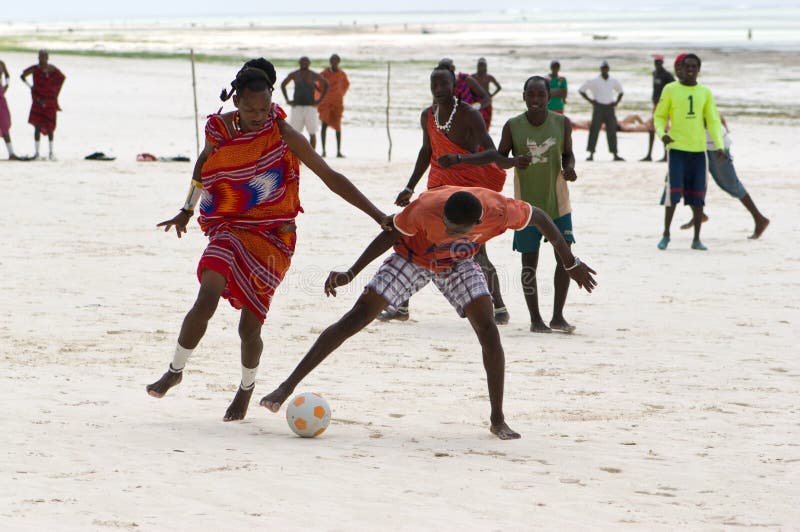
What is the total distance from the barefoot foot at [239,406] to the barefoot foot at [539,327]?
298cm

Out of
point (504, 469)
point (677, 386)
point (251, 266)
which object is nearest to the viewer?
point (504, 469)

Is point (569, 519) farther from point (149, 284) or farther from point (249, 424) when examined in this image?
point (149, 284)

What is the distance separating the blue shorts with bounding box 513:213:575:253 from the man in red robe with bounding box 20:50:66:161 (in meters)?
11.7

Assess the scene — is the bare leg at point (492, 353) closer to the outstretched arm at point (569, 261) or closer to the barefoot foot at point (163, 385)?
the outstretched arm at point (569, 261)

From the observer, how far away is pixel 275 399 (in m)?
5.81

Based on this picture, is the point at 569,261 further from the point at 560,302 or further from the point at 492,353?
the point at 560,302

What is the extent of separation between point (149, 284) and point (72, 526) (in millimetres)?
5577

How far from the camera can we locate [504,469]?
5246 mm

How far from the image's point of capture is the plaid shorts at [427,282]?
→ 575cm

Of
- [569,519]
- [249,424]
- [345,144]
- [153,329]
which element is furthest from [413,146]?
[569,519]

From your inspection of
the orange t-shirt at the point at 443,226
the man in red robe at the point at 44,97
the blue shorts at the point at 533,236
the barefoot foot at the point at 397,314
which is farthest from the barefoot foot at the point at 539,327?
the man in red robe at the point at 44,97

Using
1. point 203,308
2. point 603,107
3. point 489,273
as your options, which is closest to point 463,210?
point 203,308

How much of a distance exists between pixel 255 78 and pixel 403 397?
1995 millimetres

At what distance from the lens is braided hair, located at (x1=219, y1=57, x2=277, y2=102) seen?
5566 millimetres
